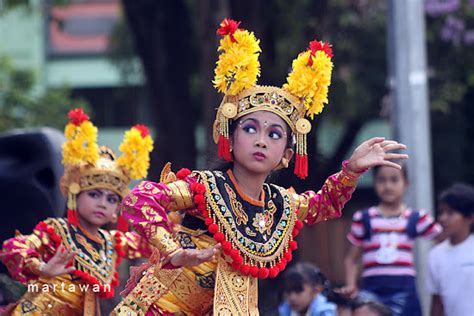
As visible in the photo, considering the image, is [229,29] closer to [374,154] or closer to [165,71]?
[374,154]

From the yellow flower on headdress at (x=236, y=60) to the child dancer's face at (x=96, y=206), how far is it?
187 centimetres

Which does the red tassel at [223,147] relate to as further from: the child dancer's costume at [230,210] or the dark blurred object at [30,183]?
the dark blurred object at [30,183]

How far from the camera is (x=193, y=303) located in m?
5.71

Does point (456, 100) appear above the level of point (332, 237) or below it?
above

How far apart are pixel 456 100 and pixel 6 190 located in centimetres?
845

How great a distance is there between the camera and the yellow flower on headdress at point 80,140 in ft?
23.9

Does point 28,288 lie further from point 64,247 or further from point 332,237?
point 332,237

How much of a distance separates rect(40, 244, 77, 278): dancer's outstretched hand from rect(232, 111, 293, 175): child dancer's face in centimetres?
144

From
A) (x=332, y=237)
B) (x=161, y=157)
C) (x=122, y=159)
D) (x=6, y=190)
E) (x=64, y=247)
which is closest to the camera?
(x=64, y=247)

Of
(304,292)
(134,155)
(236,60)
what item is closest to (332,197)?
(236,60)

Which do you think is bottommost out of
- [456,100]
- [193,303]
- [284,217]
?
[193,303]

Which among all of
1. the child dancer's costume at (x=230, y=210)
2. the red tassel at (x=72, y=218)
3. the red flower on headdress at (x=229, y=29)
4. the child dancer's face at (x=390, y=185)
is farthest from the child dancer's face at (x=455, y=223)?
the red flower on headdress at (x=229, y=29)

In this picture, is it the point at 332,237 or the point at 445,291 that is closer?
the point at 445,291

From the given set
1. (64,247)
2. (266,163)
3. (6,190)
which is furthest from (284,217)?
(6,190)
